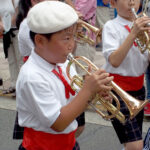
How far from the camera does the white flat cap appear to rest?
5.31ft

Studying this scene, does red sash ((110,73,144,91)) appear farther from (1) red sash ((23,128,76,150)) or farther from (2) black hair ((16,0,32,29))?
(2) black hair ((16,0,32,29))

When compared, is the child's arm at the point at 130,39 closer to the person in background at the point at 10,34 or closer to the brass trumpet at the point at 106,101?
the brass trumpet at the point at 106,101

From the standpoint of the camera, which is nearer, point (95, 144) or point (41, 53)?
point (41, 53)

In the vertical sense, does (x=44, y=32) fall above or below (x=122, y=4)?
above

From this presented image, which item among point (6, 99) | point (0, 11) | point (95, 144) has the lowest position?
point (6, 99)

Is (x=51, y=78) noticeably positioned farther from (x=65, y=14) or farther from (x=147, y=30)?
(x=147, y=30)

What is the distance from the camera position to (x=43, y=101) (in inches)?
64.6

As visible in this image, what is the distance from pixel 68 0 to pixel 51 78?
237 centimetres

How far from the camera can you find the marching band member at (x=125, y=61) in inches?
91.5

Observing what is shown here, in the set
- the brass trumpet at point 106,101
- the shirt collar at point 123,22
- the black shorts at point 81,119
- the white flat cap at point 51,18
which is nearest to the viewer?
the white flat cap at point 51,18

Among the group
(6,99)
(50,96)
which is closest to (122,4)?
(50,96)

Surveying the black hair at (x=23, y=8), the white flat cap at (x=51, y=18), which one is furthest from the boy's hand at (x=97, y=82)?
the black hair at (x=23, y=8)

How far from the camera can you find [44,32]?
5.41 feet

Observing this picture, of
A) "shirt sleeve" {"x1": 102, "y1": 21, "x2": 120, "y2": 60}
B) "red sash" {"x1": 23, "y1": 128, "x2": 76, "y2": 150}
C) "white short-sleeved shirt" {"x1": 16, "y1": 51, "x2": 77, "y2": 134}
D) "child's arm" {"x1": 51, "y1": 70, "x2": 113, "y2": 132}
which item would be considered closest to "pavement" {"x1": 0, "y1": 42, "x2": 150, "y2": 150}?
"shirt sleeve" {"x1": 102, "y1": 21, "x2": 120, "y2": 60}
